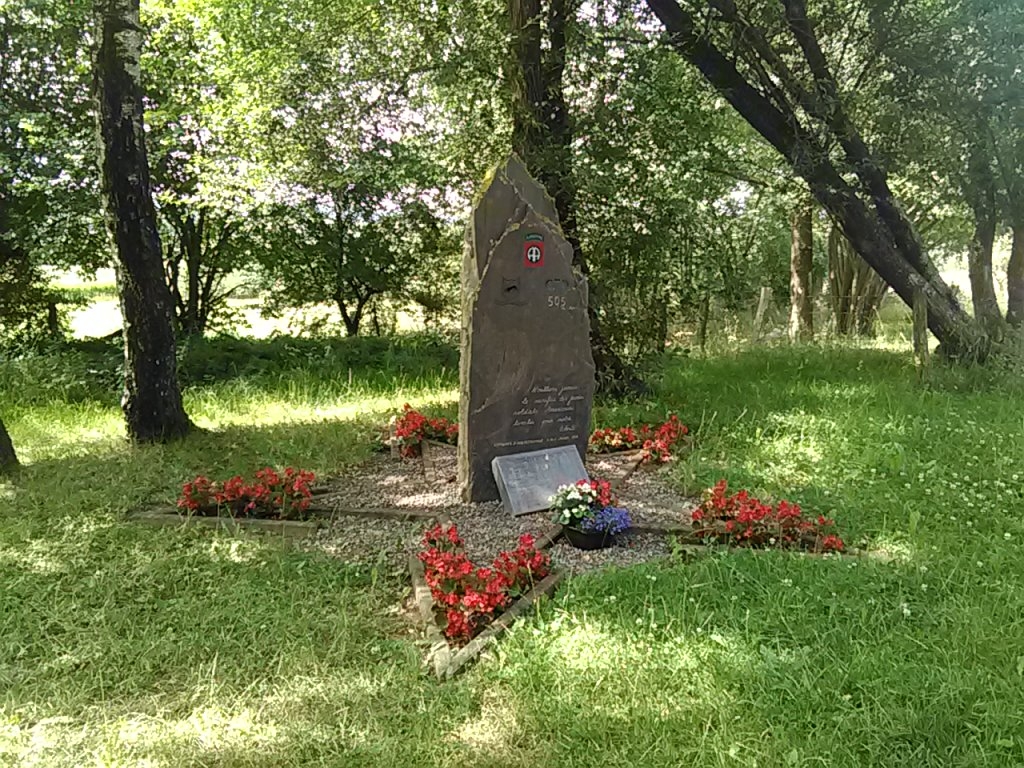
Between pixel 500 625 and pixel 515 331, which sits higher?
pixel 515 331

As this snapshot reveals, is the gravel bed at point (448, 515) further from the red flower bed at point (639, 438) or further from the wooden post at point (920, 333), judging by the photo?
the wooden post at point (920, 333)

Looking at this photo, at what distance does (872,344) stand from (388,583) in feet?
35.0

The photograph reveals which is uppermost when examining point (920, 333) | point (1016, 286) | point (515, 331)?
point (1016, 286)

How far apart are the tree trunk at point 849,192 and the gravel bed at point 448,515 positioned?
4656 millimetres

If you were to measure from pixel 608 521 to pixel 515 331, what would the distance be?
1.51 metres

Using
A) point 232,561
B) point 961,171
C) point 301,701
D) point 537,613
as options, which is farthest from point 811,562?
point 961,171

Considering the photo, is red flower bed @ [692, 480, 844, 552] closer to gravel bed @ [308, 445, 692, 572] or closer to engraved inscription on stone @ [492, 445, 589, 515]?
gravel bed @ [308, 445, 692, 572]

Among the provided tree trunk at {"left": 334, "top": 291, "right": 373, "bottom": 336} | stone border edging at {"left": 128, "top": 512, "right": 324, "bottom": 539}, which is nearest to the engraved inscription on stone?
stone border edging at {"left": 128, "top": 512, "right": 324, "bottom": 539}

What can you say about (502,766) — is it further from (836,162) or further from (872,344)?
(872,344)

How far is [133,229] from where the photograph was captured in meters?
6.13

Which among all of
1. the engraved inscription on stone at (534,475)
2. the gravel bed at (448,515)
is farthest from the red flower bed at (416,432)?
the engraved inscription on stone at (534,475)

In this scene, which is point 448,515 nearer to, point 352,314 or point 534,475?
point 534,475

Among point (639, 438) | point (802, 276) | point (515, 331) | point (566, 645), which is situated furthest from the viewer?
point (802, 276)

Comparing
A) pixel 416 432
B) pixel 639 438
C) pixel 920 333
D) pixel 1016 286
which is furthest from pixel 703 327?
pixel 416 432
